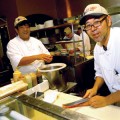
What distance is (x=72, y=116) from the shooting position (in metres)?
0.91

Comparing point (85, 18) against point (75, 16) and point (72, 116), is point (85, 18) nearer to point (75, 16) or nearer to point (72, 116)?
point (72, 116)

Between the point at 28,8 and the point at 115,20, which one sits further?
the point at 28,8

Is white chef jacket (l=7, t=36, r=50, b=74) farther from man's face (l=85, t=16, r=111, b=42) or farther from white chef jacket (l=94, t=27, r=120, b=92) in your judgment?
man's face (l=85, t=16, r=111, b=42)

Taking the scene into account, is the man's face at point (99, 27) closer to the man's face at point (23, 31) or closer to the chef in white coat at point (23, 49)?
the chef in white coat at point (23, 49)

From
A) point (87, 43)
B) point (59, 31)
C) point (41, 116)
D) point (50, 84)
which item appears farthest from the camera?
point (59, 31)

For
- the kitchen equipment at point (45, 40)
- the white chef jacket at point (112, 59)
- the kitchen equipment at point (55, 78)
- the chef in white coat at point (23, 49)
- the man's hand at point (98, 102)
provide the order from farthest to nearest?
the kitchen equipment at point (45, 40), the chef in white coat at point (23, 49), the kitchen equipment at point (55, 78), the white chef jacket at point (112, 59), the man's hand at point (98, 102)

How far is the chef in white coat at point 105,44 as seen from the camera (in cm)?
136

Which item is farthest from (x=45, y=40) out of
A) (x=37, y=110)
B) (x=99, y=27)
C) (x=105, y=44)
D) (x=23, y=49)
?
(x=37, y=110)

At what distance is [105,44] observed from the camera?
1.54 meters

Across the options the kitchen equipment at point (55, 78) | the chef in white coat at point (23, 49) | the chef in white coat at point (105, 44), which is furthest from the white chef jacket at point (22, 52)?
the chef in white coat at point (105, 44)

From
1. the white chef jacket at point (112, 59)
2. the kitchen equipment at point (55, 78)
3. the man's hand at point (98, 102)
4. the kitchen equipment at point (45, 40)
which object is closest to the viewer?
the man's hand at point (98, 102)

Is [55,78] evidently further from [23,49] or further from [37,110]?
[23,49]

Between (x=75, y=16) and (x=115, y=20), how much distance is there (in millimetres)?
1106

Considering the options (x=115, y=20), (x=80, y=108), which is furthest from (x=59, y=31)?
(x=80, y=108)
